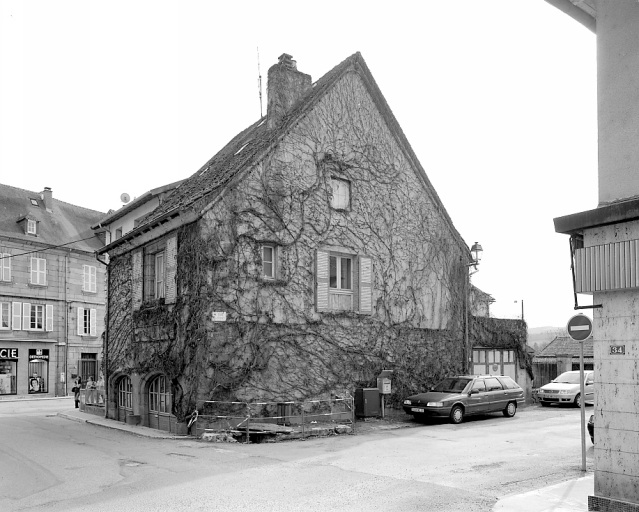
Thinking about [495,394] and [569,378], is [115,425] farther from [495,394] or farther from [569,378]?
[569,378]

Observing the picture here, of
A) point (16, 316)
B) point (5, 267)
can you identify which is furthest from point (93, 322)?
point (5, 267)

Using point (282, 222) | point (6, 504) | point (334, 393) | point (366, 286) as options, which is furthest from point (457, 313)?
point (6, 504)

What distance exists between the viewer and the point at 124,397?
21.7 meters

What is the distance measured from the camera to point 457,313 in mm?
23875

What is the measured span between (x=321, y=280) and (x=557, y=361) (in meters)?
17.5

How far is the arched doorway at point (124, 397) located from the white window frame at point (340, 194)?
8.64 meters

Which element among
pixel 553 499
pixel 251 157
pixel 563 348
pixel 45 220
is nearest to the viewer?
pixel 553 499

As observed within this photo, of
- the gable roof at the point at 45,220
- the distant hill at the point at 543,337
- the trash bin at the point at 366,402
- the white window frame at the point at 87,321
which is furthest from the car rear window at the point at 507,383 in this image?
the white window frame at the point at 87,321

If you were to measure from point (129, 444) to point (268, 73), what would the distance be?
11938mm

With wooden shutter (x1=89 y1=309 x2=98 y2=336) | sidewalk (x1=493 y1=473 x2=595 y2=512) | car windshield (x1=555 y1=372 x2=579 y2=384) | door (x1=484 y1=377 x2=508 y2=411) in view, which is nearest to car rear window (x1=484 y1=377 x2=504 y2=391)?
door (x1=484 y1=377 x2=508 y2=411)

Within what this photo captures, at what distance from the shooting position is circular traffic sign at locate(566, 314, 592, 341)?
11031 mm

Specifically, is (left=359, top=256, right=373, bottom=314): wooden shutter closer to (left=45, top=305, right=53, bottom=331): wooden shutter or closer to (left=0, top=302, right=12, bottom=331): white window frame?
(left=0, top=302, right=12, bottom=331): white window frame

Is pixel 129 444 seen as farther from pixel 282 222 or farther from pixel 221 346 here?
pixel 282 222

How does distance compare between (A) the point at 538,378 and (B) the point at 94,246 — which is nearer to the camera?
(A) the point at 538,378
